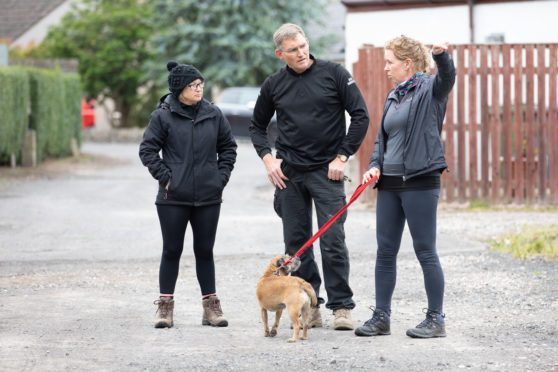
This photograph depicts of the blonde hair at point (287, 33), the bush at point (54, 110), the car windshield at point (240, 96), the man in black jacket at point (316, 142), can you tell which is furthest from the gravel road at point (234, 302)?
the car windshield at point (240, 96)

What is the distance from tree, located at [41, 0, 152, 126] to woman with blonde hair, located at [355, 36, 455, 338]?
3403 cm

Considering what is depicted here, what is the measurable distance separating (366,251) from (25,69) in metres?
13.1

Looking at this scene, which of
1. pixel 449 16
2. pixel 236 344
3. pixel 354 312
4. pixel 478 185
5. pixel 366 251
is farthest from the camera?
pixel 449 16

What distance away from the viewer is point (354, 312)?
20.9 feet

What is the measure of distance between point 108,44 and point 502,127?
28425 mm

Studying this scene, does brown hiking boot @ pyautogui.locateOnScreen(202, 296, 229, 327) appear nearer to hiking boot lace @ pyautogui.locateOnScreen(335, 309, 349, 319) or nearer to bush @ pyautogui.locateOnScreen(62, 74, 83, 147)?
hiking boot lace @ pyautogui.locateOnScreen(335, 309, 349, 319)

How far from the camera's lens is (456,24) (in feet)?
59.2

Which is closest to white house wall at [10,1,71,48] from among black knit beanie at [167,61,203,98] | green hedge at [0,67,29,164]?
green hedge at [0,67,29,164]

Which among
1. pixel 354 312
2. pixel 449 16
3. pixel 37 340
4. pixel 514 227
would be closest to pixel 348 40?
pixel 449 16

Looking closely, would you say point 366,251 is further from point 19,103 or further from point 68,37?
point 68,37

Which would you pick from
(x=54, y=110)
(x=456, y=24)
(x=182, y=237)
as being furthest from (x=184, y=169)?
(x=54, y=110)

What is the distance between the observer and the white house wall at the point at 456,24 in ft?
55.9

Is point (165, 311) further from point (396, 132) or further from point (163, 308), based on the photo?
point (396, 132)

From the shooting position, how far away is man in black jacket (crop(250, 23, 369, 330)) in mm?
5684
